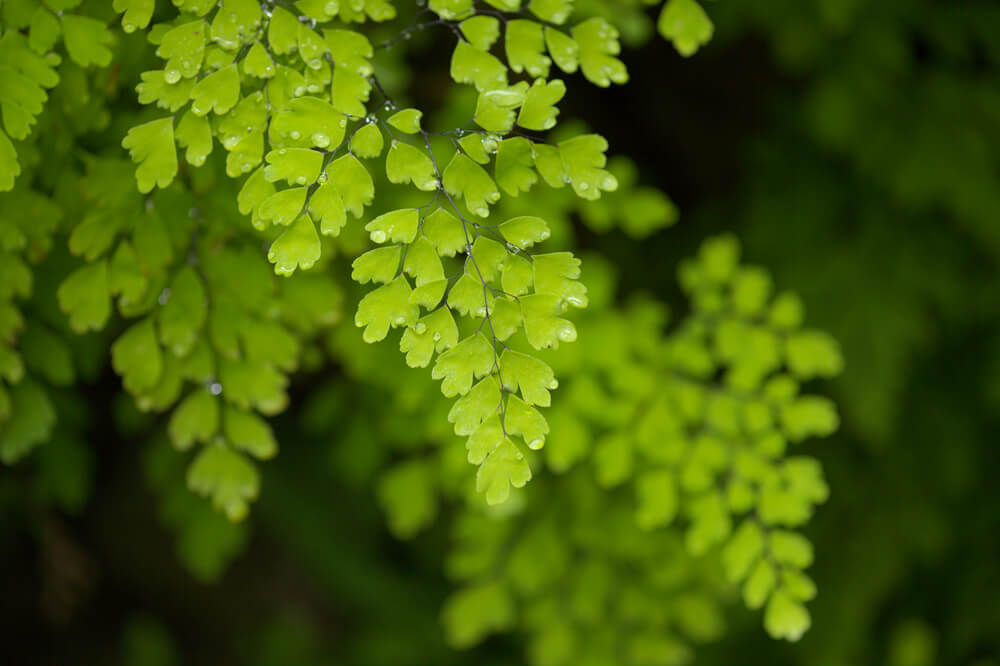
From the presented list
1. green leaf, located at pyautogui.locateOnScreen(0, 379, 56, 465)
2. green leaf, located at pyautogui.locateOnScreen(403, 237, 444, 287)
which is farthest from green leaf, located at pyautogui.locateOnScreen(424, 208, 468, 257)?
green leaf, located at pyautogui.locateOnScreen(0, 379, 56, 465)

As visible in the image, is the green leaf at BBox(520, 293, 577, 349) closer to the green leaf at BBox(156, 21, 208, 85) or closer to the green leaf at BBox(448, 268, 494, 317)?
the green leaf at BBox(448, 268, 494, 317)

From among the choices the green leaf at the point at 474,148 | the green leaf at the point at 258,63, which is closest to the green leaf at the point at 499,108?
the green leaf at the point at 474,148

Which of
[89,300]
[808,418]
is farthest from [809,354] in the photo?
[89,300]

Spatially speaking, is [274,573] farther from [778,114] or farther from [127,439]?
[778,114]

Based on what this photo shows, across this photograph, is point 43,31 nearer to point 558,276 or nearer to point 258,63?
point 258,63

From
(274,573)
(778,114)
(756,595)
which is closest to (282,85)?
(756,595)
